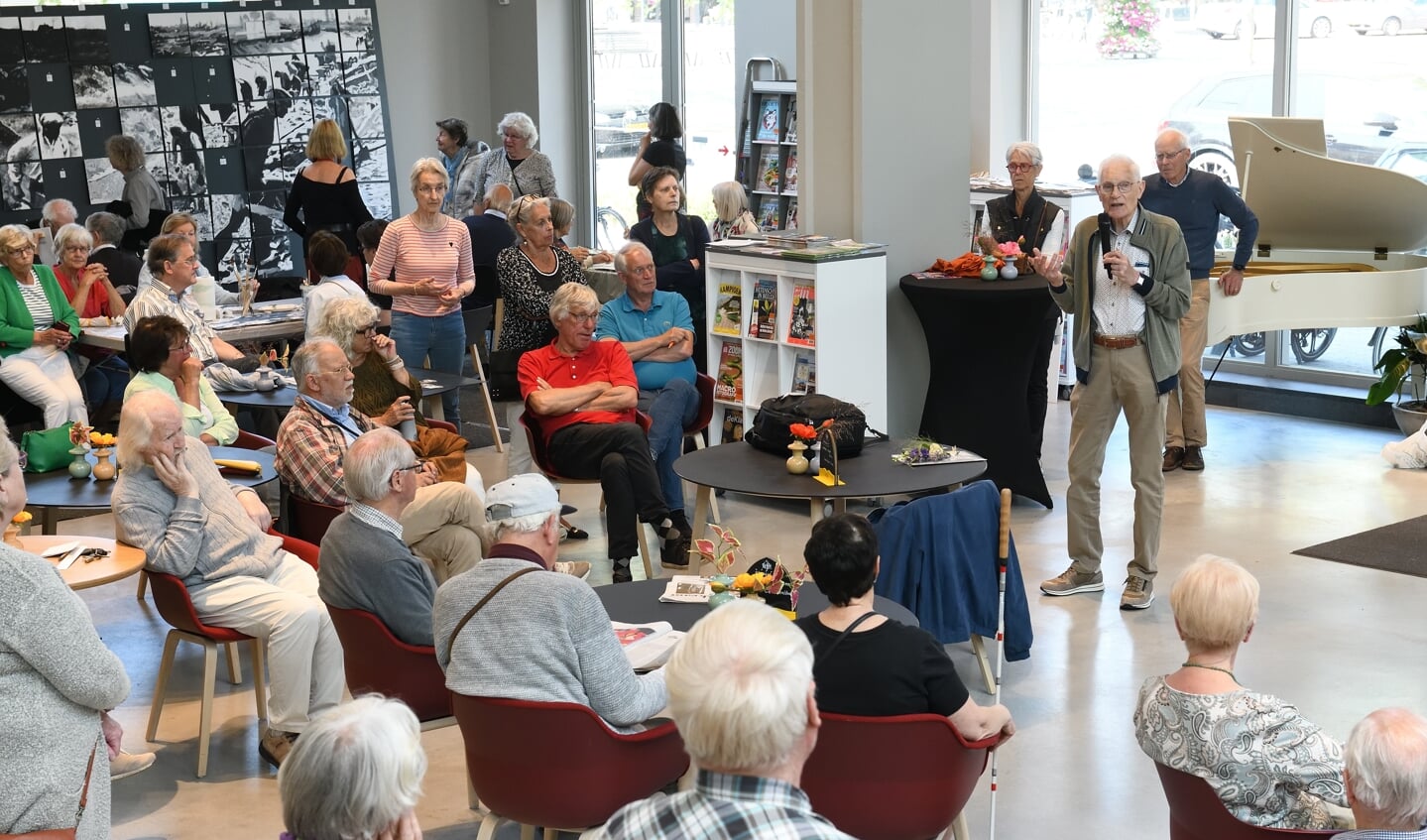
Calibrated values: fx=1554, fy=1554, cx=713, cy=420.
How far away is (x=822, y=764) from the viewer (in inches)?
149

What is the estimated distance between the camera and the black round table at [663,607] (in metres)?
4.55

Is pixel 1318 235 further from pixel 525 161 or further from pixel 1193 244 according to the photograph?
pixel 525 161

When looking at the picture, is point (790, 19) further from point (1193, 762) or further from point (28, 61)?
point (1193, 762)

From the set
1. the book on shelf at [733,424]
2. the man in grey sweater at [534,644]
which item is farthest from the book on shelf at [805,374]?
the man in grey sweater at [534,644]

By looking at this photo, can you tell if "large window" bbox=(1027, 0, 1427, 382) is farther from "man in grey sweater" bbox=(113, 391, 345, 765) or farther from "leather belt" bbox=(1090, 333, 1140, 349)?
"man in grey sweater" bbox=(113, 391, 345, 765)

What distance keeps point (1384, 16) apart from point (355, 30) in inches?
342

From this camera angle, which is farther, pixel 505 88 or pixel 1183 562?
pixel 505 88

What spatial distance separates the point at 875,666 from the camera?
370cm

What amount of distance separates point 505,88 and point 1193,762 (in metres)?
12.6

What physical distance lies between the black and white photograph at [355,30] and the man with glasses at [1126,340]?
9223 millimetres

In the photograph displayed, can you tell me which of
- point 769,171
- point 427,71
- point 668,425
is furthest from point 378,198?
point 668,425

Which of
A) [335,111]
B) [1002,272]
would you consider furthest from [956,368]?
[335,111]

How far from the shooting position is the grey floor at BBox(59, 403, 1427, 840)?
4812mm

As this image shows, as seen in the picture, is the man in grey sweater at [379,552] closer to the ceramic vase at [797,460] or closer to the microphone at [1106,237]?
the ceramic vase at [797,460]
